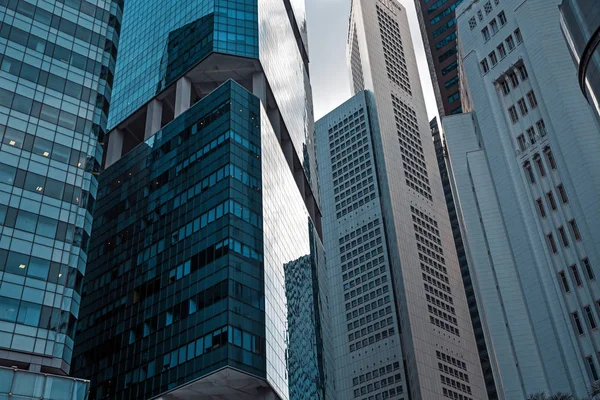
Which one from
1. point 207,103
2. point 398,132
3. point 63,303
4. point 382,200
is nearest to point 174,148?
point 207,103

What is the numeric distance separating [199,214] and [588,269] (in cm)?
4887

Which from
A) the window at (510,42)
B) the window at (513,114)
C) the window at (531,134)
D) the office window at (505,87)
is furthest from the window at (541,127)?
the window at (510,42)

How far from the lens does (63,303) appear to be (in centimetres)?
5809

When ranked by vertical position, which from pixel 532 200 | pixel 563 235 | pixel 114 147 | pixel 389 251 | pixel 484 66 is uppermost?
pixel 114 147

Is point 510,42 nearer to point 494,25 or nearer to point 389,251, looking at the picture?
point 494,25

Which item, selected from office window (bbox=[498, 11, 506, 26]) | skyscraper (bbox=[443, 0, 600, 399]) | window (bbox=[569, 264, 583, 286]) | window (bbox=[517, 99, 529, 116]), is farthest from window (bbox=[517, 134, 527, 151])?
office window (bbox=[498, 11, 506, 26])

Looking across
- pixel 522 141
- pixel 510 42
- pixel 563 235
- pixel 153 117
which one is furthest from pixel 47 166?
pixel 510 42

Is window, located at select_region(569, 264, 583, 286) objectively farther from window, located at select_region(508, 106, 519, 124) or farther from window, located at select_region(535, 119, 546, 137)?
window, located at select_region(508, 106, 519, 124)

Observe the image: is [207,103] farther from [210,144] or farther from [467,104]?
[467,104]

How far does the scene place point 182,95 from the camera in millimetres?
108250

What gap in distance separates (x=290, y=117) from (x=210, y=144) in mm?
33513

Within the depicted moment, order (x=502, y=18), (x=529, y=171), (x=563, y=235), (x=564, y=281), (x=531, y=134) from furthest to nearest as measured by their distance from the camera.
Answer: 1. (x=502, y=18)
2. (x=531, y=134)
3. (x=529, y=171)
4. (x=563, y=235)
5. (x=564, y=281)

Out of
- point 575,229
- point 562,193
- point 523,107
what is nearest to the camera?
point 575,229

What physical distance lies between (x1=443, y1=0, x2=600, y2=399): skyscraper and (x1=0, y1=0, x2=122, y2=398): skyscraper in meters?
48.3
